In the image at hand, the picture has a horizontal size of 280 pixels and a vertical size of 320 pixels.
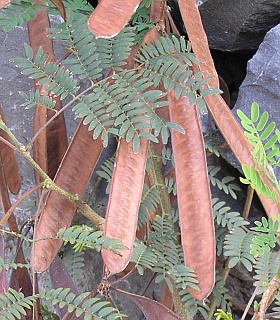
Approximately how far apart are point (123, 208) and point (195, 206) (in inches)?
3.9

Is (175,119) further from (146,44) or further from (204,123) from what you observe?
(204,123)

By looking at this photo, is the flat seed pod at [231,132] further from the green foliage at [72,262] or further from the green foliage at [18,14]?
the green foliage at [72,262]

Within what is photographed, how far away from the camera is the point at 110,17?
0.55m

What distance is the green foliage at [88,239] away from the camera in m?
0.65

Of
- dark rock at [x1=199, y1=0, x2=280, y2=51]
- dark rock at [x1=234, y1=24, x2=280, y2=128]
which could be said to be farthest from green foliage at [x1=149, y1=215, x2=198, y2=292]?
dark rock at [x1=199, y1=0, x2=280, y2=51]

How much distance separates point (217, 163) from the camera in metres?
1.20

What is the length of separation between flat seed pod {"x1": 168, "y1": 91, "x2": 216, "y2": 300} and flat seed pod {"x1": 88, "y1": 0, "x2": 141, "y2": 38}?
0.22 m

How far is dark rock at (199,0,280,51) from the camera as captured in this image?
123 cm

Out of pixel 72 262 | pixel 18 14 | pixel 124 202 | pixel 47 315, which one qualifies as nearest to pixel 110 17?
pixel 124 202

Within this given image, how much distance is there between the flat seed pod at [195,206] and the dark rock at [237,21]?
60 cm

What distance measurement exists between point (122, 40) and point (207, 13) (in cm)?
55

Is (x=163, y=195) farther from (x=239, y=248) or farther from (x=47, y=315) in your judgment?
(x=47, y=315)

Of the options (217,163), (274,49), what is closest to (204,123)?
(217,163)

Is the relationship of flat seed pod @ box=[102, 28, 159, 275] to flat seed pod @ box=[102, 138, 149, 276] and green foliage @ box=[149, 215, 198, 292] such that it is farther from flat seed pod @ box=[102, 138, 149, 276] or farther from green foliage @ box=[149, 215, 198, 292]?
green foliage @ box=[149, 215, 198, 292]
